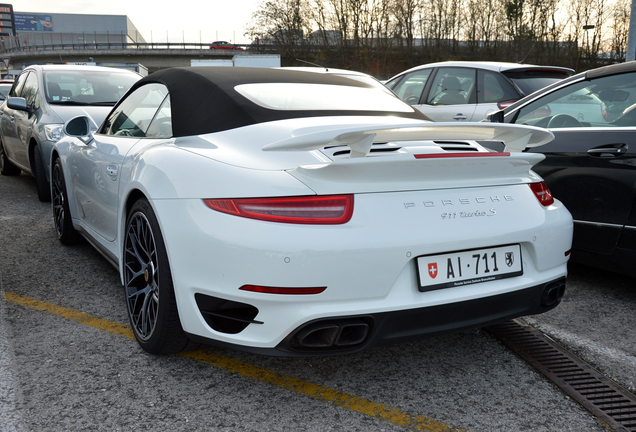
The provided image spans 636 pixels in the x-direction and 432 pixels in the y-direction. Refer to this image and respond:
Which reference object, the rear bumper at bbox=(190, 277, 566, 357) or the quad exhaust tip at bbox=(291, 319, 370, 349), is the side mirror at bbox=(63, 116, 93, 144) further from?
the quad exhaust tip at bbox=(291, 319, 370, 349)

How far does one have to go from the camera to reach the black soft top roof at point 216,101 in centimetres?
263

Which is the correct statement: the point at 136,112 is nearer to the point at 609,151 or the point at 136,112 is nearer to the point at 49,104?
the point at 609,151

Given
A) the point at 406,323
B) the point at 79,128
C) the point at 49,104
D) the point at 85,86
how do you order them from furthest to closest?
the point at 85,86, the point at 49,104, the point at 79,128, the point at 406,323

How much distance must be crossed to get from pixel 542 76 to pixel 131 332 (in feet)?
19.8

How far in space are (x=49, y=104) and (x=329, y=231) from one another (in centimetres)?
573

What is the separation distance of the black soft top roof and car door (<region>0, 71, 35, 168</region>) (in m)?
4.87

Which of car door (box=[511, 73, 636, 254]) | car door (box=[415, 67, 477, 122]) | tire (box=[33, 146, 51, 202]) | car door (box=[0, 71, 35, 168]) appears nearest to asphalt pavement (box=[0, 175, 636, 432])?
car door (box=[511, 73, 636, 254])

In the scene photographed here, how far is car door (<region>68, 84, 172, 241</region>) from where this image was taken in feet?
10.1

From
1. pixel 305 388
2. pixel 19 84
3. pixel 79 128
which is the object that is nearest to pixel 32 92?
pixel 19 84

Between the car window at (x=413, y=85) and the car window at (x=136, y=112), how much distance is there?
5242 millimetres

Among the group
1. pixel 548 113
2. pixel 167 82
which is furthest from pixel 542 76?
pixel 167 82

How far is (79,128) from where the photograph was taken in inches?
156

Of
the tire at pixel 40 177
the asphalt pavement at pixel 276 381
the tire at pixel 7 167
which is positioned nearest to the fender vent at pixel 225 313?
the asphalt pavement at pixel 276 381

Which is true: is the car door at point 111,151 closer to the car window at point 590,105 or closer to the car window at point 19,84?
the car window at point 590,105
